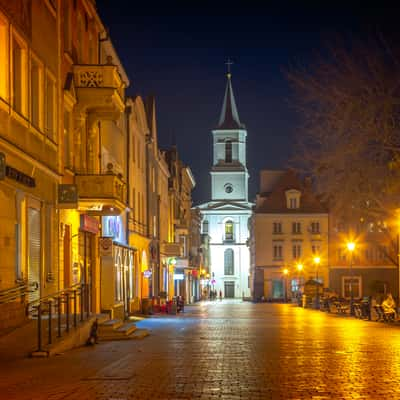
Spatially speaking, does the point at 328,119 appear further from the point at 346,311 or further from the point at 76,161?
the point at 346,311

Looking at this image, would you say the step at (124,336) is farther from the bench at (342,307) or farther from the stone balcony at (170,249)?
the stone balcony at (170,249)

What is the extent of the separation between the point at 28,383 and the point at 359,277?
3302 inches

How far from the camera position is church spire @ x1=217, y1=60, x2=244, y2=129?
14712cm

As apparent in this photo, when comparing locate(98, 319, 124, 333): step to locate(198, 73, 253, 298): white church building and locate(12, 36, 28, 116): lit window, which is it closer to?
locate(12, 36, 28, 116): lit window

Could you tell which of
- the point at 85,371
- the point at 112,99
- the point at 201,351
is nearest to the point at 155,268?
the point at 112,99

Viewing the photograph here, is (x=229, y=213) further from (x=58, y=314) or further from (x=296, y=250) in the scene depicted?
(x=58, y=314)

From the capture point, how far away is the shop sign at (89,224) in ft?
92.4

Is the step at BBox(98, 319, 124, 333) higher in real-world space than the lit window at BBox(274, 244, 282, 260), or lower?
lower

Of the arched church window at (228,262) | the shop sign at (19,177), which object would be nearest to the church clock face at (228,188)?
the arched church window at (228,262)

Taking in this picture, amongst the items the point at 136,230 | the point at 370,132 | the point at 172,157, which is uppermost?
the point at 172,157

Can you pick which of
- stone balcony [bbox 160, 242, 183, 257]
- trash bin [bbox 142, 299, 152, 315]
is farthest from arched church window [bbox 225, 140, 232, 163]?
trash bin [bbox 142, 299, 152, 315]

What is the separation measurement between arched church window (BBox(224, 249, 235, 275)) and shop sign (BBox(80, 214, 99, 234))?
110040mm

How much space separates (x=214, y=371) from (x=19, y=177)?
6966mm

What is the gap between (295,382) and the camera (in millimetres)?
13664
